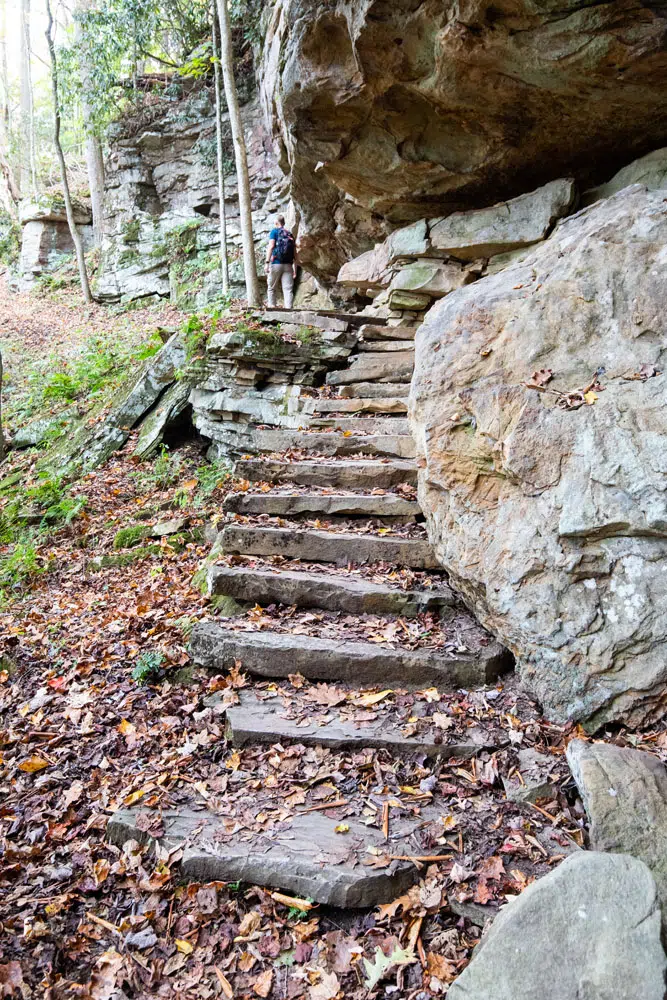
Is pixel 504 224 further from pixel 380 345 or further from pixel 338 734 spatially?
pixel 338 734

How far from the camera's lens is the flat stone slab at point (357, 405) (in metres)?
7.05

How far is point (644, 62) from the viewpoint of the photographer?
531cm

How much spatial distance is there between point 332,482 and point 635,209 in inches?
131

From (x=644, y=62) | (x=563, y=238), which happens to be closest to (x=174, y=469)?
(x=563, y=238)

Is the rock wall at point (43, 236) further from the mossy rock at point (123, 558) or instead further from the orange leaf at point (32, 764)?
the orange leaf at point (32, 764)

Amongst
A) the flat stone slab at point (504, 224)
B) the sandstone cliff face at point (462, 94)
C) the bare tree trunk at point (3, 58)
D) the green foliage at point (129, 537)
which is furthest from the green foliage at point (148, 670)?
the bare tree trunk at point (3, 58)

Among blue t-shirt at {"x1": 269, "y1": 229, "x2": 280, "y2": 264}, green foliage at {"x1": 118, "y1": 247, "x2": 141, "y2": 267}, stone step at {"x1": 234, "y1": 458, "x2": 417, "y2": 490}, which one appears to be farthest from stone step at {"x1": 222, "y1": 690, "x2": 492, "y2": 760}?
green foliage at {"x1": 118, "y1": 247, "x2": 141, "y2": 267}

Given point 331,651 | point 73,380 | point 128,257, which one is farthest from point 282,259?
point 128,257

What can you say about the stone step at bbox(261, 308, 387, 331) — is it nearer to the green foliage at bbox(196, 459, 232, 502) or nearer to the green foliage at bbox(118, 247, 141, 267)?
the green foliage at bbox(196, 459, 232, 502)

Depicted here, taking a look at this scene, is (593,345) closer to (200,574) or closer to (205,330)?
(200,574)

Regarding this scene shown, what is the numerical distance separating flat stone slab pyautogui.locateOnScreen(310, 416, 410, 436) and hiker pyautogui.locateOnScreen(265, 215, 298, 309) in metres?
5.34

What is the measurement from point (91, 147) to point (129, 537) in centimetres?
1868

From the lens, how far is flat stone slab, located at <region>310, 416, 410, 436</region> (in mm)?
6562

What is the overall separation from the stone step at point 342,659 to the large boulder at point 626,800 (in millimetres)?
900
